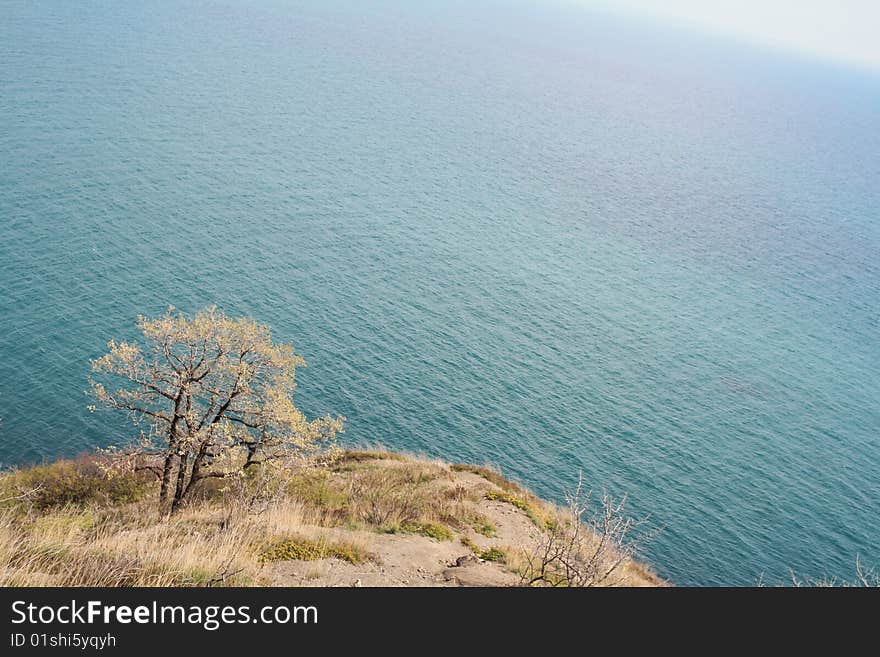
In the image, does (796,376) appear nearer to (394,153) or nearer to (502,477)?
(502,477)

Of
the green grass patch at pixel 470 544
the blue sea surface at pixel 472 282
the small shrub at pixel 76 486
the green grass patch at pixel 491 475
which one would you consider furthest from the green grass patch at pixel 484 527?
the blue sea surface at pixel 472 282

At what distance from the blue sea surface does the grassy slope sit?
12.8 metres

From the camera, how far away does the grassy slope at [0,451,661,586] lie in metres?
14.4

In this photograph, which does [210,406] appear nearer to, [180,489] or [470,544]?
[180,489]

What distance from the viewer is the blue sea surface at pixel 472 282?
58.9m

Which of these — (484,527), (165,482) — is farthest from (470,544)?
(165,482)

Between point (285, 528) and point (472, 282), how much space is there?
6722 cm

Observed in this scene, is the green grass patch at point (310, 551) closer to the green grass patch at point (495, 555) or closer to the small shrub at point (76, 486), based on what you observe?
the green grass patch at point (495, 555)

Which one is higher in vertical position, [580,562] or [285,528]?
[580,562]

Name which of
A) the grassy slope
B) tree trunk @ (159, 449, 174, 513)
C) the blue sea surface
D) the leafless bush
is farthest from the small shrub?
the leafless bush

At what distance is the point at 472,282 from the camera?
87.4 m

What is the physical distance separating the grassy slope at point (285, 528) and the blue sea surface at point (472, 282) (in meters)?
12.8

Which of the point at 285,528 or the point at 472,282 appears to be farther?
the point at 472,282
